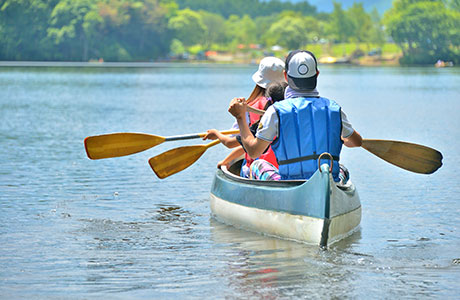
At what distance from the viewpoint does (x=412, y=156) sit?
10680mm

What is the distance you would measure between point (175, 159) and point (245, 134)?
3.24 meters

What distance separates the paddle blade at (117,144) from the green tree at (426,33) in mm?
153473

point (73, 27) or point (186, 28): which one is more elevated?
point (73, 27)

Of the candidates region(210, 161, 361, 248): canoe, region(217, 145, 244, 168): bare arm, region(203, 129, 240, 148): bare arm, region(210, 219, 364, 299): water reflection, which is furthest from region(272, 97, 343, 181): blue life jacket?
region(217, 145, 244, 168): bare arm

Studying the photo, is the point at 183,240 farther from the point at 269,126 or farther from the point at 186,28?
the point at 186,28

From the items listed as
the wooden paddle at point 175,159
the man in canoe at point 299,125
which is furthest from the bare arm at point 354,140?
the wooden paddle at point 175,159

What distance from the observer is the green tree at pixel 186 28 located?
18312 centimetres

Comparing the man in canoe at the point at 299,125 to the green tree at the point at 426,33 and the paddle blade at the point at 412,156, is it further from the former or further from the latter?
the green tree at the point at 426,33

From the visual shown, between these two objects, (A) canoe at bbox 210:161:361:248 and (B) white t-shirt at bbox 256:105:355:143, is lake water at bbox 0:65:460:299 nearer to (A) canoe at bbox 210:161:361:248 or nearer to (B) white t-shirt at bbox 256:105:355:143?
(A) canoe at bbox 210:161:361:248

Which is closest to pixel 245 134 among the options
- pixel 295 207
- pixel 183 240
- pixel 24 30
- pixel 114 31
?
pixel 295 207

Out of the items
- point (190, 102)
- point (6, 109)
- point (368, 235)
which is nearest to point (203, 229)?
point (368, 235)

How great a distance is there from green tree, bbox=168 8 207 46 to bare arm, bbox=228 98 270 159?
17406 cm

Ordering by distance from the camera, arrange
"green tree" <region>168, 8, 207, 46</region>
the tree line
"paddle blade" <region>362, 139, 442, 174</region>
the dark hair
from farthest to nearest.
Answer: "green tree" <region>168, 8, 207, 46</region> → the tree line → "paddle blade" <region>362, 139, 442, 174</region> → the dark hair

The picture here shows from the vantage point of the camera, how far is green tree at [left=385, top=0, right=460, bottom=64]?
16150 cm
